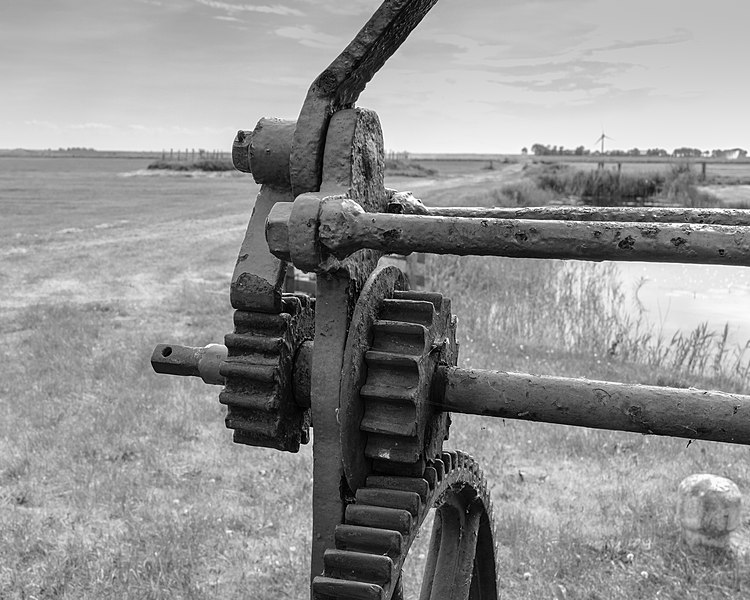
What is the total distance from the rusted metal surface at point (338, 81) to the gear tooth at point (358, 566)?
77 centimetres

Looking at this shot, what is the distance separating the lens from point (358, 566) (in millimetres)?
1435

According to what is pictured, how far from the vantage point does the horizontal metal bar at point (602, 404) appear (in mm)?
1520

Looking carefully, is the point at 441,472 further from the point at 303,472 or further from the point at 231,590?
the point at 303,472

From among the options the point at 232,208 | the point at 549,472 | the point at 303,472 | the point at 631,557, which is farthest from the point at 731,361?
the point at 232,208

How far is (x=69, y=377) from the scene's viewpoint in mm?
7961

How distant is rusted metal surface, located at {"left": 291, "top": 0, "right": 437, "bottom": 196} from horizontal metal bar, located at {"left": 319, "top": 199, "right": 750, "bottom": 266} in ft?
0.68

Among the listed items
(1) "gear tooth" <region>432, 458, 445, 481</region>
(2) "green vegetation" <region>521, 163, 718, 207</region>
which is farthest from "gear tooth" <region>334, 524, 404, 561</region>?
(2) "green vegetation" <region>521, 163, 718, 207</region>

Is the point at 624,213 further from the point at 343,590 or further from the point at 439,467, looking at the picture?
the point at 343,590

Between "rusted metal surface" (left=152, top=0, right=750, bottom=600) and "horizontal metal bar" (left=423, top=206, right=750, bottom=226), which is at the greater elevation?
"horizontal metal bar" (left=423, top=206, right=750, bottom=226)

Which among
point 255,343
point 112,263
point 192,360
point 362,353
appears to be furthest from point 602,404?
point 112,263

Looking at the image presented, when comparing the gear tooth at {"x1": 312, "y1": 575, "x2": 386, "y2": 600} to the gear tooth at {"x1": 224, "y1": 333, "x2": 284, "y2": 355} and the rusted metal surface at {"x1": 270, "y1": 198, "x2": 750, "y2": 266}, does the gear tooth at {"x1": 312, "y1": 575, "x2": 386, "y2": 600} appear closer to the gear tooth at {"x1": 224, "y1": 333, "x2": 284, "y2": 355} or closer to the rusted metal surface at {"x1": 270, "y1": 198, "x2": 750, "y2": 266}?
the gear tooth at {"x1": 224, "y1": 333, "x2": 284, "y2": 355}

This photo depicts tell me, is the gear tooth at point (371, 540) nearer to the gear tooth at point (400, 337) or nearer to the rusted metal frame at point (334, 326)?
the rusted metal frame at point (334, 326)

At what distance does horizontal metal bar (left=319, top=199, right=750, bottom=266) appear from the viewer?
1225 millimetres

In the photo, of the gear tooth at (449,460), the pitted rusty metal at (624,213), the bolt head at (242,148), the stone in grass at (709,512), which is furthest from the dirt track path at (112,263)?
the pitted rusty metal at (624,213)
